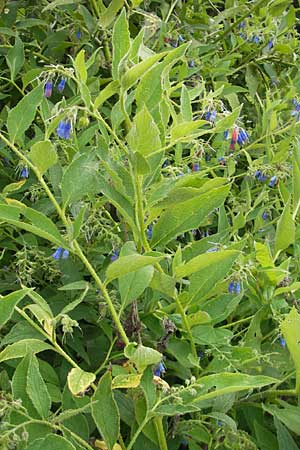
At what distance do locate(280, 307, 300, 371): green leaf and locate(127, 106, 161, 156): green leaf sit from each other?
0.94 ft

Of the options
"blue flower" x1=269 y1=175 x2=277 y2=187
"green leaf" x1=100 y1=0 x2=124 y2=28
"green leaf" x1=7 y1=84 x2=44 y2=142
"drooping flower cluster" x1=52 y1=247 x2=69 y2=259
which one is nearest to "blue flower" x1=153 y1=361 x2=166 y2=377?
"drooping flower cluster" x1=52 y1=247 x2=69 y2=259

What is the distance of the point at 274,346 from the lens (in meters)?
1.24

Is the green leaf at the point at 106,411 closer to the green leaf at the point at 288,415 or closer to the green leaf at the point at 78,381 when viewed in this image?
the green leaf at the point at 78,381

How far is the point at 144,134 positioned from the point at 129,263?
156 mm

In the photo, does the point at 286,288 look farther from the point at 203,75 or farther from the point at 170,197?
the point at 203,75

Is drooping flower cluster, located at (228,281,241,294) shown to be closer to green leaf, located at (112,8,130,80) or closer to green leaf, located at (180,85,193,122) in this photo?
green leaf, located at (180,85,193,122)

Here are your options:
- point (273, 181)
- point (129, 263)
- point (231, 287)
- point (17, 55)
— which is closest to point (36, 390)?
point (129, 263)

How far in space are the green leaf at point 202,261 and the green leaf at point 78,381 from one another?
19 centimetres

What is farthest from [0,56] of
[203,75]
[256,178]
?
[256,178]

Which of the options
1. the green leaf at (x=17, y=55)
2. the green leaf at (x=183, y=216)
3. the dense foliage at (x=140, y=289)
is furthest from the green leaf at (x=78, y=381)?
the green leaf at (x=17, y=55)

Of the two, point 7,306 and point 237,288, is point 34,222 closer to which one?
point 7,306

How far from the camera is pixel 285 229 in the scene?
1186 mm

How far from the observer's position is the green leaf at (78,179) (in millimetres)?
1021

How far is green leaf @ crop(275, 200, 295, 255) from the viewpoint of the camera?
46.3 inches
